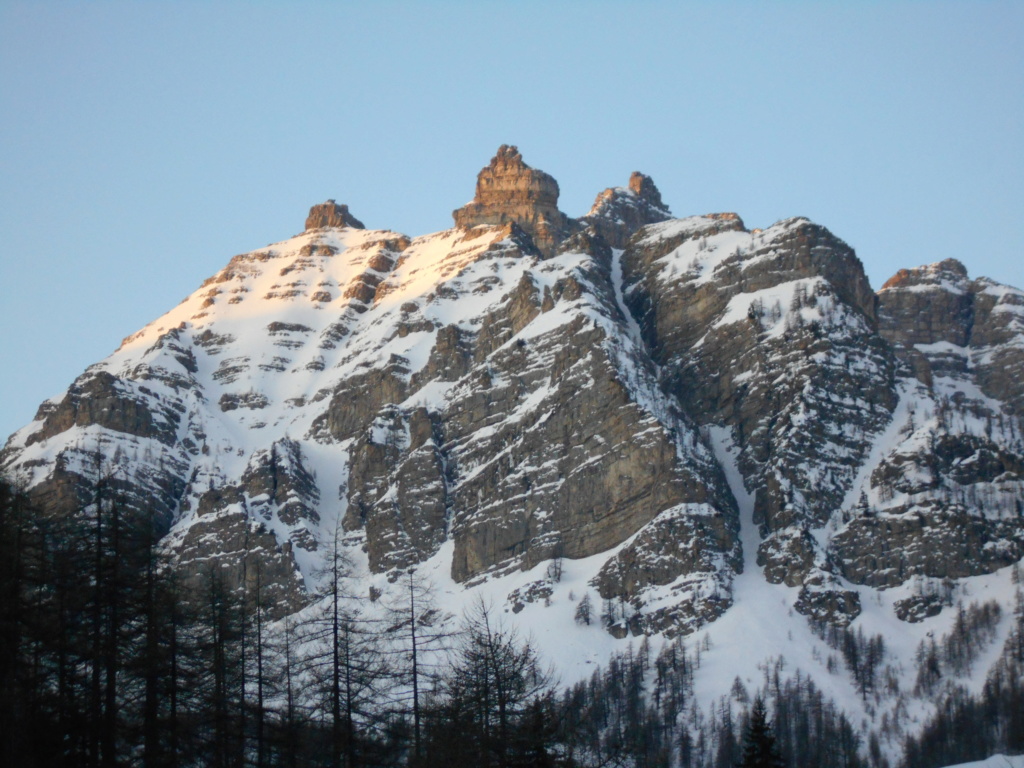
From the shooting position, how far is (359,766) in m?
71.2

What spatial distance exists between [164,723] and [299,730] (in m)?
8.62

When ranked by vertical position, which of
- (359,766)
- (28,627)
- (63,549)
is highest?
(63,549)

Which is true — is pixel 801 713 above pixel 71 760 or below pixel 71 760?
above

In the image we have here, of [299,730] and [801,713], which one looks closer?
[299,730]

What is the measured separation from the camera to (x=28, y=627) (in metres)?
64.6

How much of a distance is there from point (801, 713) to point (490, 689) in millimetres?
131880

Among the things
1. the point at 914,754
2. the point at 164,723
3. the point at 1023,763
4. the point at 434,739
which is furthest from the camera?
the point at 914,754

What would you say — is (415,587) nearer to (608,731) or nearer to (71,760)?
(71,760)

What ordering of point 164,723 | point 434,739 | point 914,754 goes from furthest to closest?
1. point 914,754
2. point 434,739
3. point 164,723

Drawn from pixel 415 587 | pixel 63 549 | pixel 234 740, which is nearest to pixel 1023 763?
pixel 415 587

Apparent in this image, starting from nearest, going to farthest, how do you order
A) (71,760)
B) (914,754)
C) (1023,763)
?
(71,760)
(1023,763)
(914,754)

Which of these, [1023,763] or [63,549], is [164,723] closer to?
[63,549]

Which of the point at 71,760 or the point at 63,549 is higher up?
the point at 63,549

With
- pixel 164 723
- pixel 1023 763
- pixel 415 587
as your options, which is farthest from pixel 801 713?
pixel 164 723
